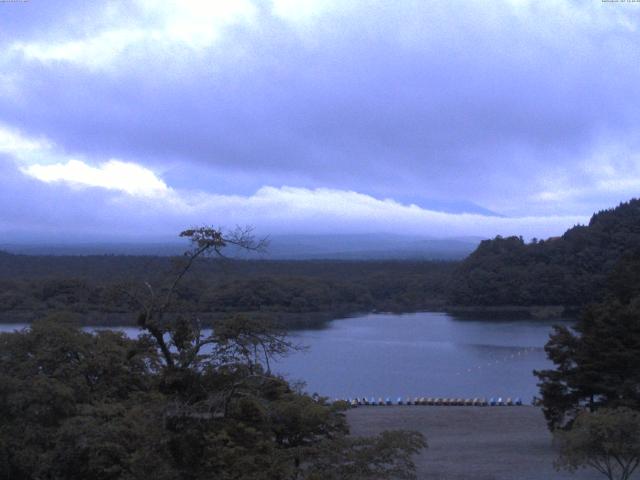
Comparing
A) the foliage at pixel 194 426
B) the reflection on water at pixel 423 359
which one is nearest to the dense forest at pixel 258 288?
the reflection on water at pixel 423 359

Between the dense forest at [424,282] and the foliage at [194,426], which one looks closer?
the foliage at [194,426]

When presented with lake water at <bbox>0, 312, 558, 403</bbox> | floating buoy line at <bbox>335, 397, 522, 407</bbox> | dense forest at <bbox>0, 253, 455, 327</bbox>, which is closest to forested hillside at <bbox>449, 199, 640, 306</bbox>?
dense forest at <bbox>0, 253, 455, 327</bbox>

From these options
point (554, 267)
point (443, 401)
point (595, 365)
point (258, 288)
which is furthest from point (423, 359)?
point (554, 267)

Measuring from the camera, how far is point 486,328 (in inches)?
1837

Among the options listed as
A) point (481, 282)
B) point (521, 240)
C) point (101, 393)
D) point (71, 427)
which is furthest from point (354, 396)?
point (521, 240)

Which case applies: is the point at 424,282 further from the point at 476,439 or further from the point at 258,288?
the point at 476,439

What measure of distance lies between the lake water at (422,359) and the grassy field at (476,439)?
372 centimetres

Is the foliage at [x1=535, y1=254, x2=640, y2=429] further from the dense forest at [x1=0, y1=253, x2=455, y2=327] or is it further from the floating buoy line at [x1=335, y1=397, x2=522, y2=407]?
the dense forest at [x1=0, y1=253, x2=455, y2=327]

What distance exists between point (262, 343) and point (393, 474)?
1642 millimetres

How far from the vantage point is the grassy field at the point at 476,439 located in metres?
14.0

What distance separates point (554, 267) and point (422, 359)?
2488 cm

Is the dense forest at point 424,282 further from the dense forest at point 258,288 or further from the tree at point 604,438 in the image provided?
the tree at point 604,438

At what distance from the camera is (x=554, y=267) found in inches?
2253

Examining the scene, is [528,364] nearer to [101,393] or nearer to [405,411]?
[405,411]
